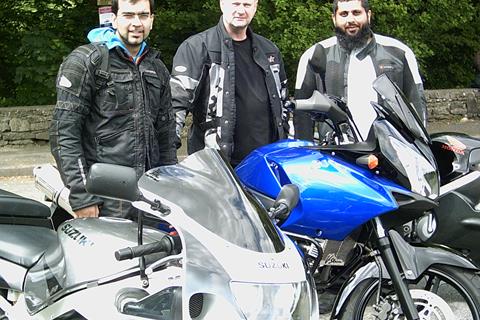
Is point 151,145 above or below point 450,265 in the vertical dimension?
above

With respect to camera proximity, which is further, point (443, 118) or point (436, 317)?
point (443, 118)

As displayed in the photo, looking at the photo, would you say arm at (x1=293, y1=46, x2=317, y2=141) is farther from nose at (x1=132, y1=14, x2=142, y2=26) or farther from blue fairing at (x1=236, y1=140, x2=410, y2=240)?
nose at (x1=132, y1=14, x2=142, y2=26)

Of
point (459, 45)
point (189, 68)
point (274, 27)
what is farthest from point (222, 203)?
point (459, 45)

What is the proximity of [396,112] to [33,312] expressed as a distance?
1866mm

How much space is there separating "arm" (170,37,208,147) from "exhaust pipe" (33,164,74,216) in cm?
83

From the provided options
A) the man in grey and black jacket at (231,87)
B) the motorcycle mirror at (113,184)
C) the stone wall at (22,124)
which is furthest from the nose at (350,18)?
the stone wall at (22,124)

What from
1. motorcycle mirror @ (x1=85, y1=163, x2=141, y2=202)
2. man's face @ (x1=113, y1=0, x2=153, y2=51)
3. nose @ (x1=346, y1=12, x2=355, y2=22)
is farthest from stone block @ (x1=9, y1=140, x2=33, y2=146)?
motorcycle mirror @ (x1=85, y1=163, x2=141, y2=202)

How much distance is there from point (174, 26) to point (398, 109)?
958 centimetres


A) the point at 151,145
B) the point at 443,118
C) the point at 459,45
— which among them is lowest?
the point at 443,118

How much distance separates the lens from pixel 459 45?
15.1 meters

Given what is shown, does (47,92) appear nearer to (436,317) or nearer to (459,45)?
(459,45)

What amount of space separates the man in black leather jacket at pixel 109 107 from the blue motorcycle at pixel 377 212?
65 cm

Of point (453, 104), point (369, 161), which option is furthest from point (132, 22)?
point (453, 104)

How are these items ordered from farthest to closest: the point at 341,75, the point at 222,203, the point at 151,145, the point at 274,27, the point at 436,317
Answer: the point at 274,27, the point at 341,75, the point at 151,145, the point at 436,317, the point at 222,203
